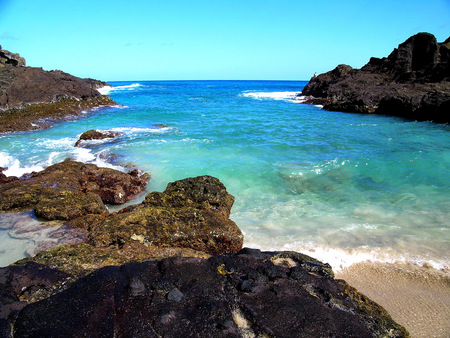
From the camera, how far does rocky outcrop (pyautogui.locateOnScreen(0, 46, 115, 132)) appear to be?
22.5 metres

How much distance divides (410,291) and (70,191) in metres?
8.07

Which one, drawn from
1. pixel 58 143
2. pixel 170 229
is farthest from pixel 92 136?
pixel 170 229

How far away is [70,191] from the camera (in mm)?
7504

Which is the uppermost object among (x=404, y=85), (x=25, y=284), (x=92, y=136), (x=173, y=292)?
(x=404, y=85)

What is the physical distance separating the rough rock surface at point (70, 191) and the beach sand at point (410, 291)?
6187 mm

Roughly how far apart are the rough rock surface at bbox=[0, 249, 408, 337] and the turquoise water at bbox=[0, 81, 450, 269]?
2.66 meters

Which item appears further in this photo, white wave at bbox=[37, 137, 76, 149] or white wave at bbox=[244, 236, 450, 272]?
white wave at bbox=[37, 137, 76, 149]

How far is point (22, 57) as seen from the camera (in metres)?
41.3

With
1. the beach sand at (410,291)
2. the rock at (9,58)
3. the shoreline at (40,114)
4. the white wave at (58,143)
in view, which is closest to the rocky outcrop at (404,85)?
the beach sand at (410,291)

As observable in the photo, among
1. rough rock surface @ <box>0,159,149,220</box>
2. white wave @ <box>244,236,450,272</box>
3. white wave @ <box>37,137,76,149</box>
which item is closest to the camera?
white wave @ <box>244,236,450,272</box>

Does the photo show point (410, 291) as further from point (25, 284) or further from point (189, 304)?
point (25, 284)

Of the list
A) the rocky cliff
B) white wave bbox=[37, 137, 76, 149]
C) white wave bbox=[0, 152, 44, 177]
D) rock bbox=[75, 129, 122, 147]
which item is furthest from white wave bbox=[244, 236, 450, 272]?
rock bbox=[75, 129, 122, 147]

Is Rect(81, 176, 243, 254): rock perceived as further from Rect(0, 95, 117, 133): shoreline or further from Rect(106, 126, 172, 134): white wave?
Rect(0, 95, 117, 133): shoreline

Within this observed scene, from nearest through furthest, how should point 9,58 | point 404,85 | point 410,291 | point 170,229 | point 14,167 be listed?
point 410,291, point 170,229, point 14,167, point 404,85, point 9,58
